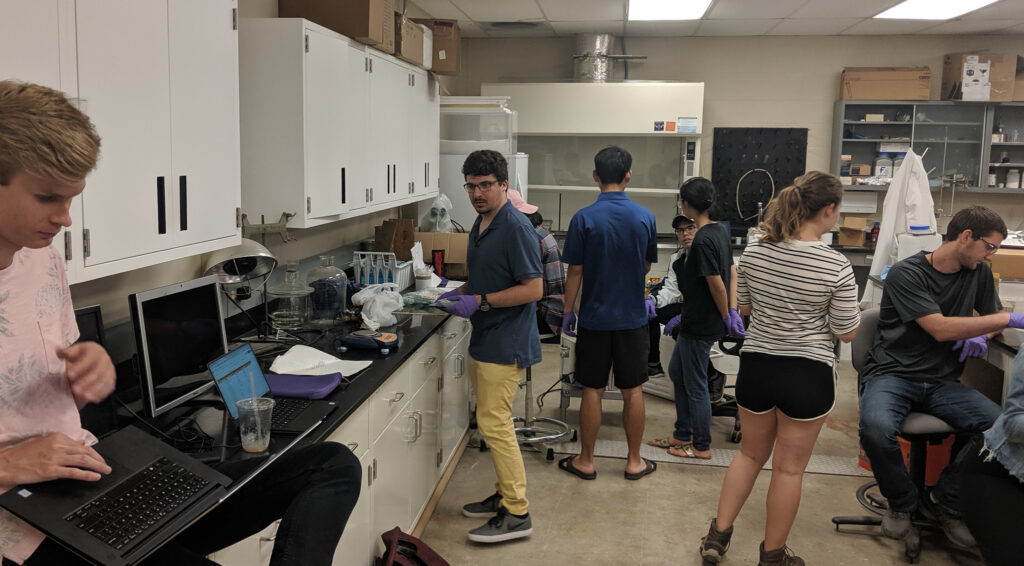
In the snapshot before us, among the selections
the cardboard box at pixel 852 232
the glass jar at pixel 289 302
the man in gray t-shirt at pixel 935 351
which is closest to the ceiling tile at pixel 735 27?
the cardboard box at pixel 852 232

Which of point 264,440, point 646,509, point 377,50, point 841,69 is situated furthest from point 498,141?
point 264,440

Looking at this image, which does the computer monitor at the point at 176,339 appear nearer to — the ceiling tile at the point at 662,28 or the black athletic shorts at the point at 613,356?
the black athletic shorts at the point at 613,356

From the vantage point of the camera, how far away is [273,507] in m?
1.55

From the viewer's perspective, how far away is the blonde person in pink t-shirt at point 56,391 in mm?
1146

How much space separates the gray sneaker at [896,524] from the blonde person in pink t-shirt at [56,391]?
2643 millimetres

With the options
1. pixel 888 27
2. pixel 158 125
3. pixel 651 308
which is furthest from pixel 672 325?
pixel 888 27

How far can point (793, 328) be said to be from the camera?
2.86 m

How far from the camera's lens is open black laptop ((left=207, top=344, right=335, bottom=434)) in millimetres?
1959

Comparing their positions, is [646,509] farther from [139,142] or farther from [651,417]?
[139,142]

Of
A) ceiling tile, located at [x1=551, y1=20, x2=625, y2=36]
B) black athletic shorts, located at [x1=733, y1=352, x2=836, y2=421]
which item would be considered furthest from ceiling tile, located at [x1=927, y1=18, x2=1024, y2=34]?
black athletic shorts, located at [x1=733, y1=352, x2=836, y2=421]

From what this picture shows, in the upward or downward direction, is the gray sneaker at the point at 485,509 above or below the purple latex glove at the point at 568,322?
below

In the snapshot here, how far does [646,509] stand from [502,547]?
0.77 meters

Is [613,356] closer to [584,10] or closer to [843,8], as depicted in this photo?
[584,10]

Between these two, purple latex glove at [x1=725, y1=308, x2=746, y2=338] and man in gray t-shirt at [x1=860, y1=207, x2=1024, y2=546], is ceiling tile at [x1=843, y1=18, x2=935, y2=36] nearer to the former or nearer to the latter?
purple latex glove at [x1=725, y1=308, x2=746, y2=338]
